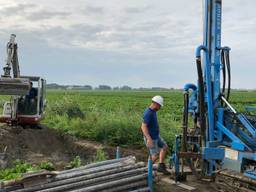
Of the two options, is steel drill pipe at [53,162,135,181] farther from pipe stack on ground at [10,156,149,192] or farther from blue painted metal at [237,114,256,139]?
blue painted metal at [237,114,256,139]

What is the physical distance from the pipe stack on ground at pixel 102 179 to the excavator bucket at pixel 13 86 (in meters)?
7.16

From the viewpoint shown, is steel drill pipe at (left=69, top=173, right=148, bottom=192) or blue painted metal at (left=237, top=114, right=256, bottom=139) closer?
steel drill pipe at (left=69, top=173, right=148, bottom=192)

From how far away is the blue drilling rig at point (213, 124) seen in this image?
24.8 feet

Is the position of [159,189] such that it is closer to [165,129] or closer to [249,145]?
[249,145]

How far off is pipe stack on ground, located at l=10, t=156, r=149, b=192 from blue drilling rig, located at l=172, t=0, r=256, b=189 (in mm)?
1472

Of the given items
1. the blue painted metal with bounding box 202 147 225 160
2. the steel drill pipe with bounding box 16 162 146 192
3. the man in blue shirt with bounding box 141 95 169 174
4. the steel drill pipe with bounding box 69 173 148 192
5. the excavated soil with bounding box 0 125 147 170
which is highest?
the man in blue shirt with bounding box 141 95 169 174

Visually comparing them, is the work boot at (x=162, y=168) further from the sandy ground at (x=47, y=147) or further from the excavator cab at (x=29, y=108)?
the excavator cab at (x=29, y=108)

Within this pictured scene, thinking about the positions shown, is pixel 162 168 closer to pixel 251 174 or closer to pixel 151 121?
pixel 151 121

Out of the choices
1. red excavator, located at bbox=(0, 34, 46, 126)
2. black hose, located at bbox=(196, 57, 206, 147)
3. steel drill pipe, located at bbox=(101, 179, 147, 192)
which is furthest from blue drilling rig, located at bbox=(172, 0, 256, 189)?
red excavator, located at bbox=(0, 34, 46, 126)

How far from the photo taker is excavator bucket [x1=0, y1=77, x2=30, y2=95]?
13133 mm

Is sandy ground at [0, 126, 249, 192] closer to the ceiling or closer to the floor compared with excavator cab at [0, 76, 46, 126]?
closer to the floor

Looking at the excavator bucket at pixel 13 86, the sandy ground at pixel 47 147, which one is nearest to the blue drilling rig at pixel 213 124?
the sandy ground at pixel 47 147

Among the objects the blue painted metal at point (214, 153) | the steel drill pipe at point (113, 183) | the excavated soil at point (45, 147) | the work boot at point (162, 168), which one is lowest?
the excavated soil at point (45, 147)

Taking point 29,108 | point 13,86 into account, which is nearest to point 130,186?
point 13,86
